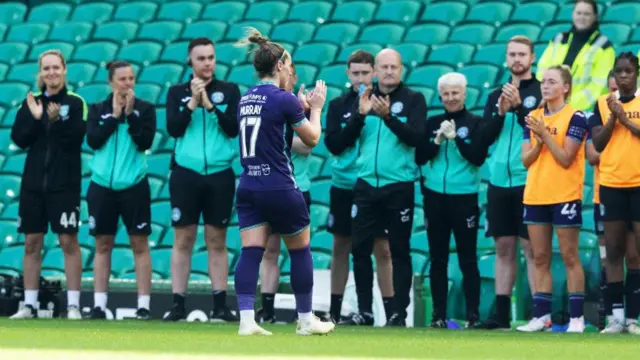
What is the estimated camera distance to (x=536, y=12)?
14.9m

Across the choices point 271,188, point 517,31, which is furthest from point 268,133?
point 517,31

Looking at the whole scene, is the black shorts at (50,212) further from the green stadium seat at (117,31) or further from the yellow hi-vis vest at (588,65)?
the green stadium seat at (117,31)

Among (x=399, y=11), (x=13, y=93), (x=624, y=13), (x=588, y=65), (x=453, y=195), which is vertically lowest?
(x=453, y=195)

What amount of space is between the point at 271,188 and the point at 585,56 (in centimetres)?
442

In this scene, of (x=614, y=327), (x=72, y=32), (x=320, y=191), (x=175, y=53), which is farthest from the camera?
(x=72, y=32)

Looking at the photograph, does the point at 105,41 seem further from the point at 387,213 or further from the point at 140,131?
the point at 387,213

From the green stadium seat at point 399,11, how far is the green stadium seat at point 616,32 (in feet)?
8.49

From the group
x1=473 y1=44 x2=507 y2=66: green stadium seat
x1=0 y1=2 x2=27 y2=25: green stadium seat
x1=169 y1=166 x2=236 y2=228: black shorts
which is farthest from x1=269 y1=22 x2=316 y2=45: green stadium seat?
x1=169 y1=166 x2=236 y2=228: black shorts

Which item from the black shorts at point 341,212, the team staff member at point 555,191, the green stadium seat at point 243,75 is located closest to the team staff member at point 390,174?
the black shorts at point 341,212

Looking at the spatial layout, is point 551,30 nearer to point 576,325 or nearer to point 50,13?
point 576,325

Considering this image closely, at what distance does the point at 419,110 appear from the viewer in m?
10.3

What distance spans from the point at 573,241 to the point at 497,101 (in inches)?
53.9

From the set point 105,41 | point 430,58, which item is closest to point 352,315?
point 430,58

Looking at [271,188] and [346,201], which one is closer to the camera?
[271,188]
